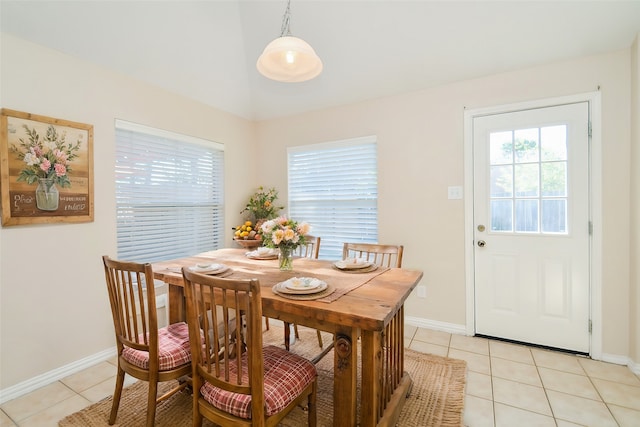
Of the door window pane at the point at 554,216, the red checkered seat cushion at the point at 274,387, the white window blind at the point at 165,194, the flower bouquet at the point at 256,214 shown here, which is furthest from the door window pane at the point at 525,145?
the white window blind at the point at 165,194

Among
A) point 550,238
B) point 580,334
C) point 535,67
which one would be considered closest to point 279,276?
point 550,238

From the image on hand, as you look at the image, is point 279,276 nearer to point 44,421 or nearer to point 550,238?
point 44,421

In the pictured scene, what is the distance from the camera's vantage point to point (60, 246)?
87.4 inches

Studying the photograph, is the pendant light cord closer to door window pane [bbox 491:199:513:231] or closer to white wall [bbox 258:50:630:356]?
white wall [bbox 258:50:630:356]

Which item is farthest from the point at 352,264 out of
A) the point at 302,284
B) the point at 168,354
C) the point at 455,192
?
the point at 455,192

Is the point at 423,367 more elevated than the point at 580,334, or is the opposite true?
the point at 580,334

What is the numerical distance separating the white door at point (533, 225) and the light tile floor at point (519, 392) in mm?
259

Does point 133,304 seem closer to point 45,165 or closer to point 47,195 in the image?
point 47,195

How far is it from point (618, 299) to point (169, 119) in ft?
13.7

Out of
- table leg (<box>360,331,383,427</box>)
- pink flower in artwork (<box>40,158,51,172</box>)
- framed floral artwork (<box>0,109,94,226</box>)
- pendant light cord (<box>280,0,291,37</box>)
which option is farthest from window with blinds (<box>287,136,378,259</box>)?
pink flower in artwork (<box>40,158,51,172</box>)

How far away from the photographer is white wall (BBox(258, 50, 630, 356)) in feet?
7.47

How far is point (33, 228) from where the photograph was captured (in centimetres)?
209

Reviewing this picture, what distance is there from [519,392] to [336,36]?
3.19 meters

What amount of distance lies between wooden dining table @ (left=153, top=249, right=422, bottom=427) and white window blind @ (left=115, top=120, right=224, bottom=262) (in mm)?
982
